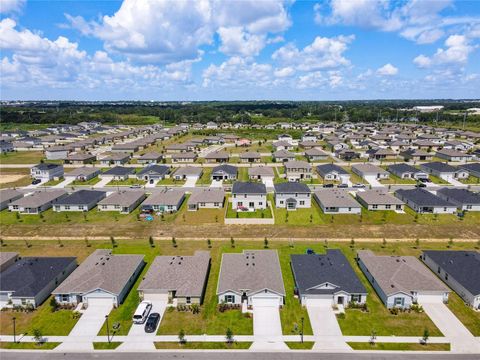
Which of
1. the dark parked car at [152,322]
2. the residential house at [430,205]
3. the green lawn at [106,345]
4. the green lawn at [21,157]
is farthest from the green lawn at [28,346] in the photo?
the green lawn at [21,157]

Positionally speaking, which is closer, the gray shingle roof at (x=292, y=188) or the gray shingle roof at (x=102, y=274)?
the gray shingle roof at (x=102, y=274)

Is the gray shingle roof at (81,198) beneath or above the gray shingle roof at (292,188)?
beneath

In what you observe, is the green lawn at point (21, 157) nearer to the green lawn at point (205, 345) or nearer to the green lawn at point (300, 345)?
the green lawn at point (205, 345)

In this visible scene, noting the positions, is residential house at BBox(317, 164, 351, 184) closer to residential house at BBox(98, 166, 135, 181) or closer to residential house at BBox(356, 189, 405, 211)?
residential house at BBox(356, 189, 405, 211)

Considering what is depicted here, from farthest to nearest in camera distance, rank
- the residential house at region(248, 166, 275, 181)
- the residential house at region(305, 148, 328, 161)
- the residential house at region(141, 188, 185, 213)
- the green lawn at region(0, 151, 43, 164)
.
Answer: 1. the green lawn at region(0, 151, 43, 164)
2. the residential house at region(305, 148, 328, 161)
3. the residential house at region(248, 166, 275, 181)
4. the residential house at region(141, 188, 185, 213)


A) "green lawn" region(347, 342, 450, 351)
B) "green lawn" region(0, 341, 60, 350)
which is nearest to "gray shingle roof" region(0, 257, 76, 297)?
"green lawn" region(0, 341, 60, 350)

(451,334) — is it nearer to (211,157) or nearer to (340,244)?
(340,244)

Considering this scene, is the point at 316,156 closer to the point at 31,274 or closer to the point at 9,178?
the point at 31,274
